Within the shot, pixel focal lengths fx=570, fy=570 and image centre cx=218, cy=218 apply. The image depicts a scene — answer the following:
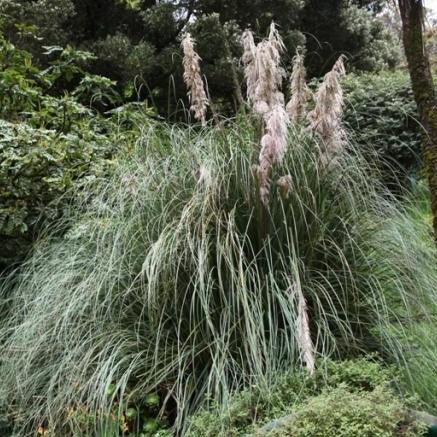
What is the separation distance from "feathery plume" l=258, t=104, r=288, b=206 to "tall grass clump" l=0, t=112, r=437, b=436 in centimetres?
14

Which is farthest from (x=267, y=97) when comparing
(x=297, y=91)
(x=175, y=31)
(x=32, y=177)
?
(x=175, y=31)

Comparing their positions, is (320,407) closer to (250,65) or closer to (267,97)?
(267,97)

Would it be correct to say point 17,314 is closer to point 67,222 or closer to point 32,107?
point 67,222

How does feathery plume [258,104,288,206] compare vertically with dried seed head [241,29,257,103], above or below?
below

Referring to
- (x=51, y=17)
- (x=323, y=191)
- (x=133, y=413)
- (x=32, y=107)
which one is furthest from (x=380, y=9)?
(x=133, y=413)

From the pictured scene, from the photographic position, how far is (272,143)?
2439 mm

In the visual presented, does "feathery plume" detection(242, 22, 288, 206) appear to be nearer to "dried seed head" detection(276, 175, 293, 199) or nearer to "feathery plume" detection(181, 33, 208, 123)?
"dried seed head" detection(276, 175, 293, 199)

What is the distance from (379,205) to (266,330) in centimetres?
102

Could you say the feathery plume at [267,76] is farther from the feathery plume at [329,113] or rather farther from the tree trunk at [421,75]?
the tree trunk at [421,75]

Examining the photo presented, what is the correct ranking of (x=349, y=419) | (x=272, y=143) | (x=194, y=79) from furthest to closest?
1. (x=194, y=79)
2. (x=272, y=143)
3. (x=349, y=419)

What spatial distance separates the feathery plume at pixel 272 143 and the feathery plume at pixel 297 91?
47 centimetres

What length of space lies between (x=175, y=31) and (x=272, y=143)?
26.2ft

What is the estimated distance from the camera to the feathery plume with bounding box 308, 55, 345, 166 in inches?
106

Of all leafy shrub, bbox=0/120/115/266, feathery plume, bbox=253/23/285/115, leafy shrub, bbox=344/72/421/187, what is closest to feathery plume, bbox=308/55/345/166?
feathery plume, bbox=253/23/285/115
